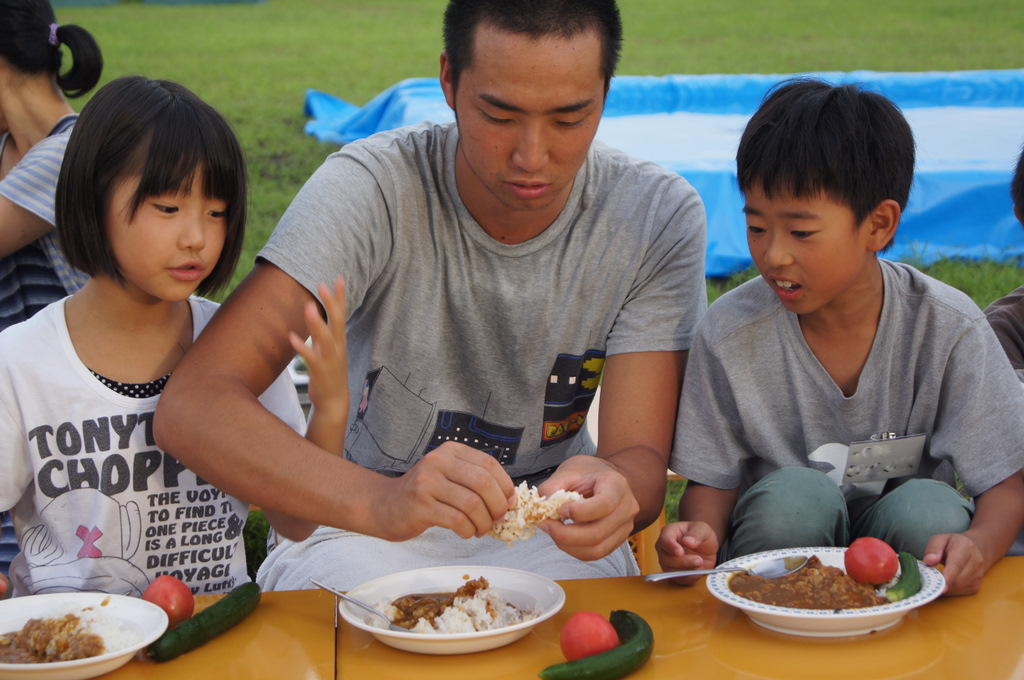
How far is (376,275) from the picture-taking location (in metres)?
2.30

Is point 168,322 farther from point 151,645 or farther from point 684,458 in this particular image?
point 684,458

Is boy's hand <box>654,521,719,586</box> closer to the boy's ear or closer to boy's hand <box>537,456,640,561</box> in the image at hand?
boy's hand <box>537,456,640,561</box>

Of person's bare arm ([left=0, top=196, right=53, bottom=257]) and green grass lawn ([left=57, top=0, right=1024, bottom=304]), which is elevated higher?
green grass lawn ([left=57, top=0, right=1024, bottom=304])

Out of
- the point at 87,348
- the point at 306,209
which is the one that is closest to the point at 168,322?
the point at 87,348

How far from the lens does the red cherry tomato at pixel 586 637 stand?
1.47 m

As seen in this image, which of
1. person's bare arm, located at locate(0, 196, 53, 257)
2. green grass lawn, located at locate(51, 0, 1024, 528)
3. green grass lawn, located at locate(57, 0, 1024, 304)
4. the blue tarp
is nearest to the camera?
person's bare arm, located at locate(0, 196, 53, 257)

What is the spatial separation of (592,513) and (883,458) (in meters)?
0.81

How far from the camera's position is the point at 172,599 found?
5.32 feet

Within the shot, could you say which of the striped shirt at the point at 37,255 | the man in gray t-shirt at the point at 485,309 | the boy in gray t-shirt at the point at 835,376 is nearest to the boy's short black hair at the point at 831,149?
the boy in gray t-shirt at the point at 835,376

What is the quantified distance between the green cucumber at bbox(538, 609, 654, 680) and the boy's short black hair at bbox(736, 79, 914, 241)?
1.05 metres

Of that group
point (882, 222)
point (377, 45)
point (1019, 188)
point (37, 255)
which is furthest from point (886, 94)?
point (377, 45)

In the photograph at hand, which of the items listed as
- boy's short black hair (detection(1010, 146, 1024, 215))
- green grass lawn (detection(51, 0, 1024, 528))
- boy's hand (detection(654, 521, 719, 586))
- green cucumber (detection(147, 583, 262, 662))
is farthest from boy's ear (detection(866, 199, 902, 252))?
green grass lawn (detection(51, 0, 1024, 528))

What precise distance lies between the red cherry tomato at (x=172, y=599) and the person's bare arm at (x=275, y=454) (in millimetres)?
234

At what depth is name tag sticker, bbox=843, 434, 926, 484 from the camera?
7.09ft
